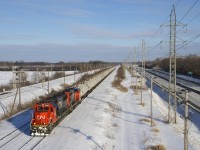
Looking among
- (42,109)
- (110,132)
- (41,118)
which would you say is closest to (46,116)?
(41,118)

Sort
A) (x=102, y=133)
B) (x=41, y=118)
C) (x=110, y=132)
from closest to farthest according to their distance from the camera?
(x=41, y=118) → (x=102, y=133) → (x=110, y=132)

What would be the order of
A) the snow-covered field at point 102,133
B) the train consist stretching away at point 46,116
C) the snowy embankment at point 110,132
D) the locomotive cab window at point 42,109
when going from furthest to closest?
the locomotive cab window at point 42,109 → the train consist stretching away at point 46,116 → the snowy embankment at point 110,132 → the snow-covered field at point 102,133

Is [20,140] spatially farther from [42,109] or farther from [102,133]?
[102,133]

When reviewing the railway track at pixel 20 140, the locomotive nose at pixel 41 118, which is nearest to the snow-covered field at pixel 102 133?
the railway track at pixel 20 140

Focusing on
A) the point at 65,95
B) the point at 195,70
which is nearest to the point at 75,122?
the point at 65,95

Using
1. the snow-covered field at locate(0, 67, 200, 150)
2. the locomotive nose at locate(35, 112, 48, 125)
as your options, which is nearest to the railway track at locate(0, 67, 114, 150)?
the snow-covered field at locate(0, 67, 200, 150)

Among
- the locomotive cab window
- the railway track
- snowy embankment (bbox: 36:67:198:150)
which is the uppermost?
the locomotive cab window

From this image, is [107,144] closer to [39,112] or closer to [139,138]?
[139,138]

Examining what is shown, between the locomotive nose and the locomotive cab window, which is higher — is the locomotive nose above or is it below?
below

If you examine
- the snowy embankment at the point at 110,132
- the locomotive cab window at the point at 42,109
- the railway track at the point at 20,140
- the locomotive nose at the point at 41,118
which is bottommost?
the snowy embankment at the point at 110,132

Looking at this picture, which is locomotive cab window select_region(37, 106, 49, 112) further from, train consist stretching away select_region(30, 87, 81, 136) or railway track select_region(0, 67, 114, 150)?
railway track select_region(0, 67, 114, 150)

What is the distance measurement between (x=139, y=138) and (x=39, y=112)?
27.8 ft

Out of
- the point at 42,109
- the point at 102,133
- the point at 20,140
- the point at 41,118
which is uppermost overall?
the point at 42,109

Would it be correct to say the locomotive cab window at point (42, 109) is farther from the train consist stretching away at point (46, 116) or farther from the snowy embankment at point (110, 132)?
→ the snowy embankment at point (110, 132)
